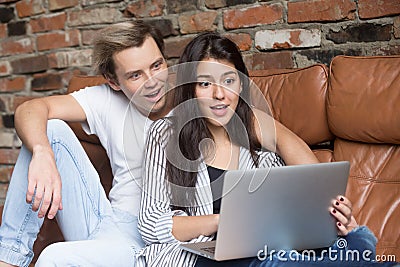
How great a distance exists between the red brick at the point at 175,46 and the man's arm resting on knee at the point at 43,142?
0.67 metres

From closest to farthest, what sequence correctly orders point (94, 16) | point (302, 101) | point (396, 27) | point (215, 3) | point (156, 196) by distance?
1. point (156, 196)
2. point (302, 101)
3. point (396, 27)
4. point (215, 3)
5. point (94, 16)

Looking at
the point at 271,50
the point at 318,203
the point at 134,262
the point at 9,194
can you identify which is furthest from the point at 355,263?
the point at 271,50

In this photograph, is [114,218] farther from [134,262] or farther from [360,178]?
[360,178]

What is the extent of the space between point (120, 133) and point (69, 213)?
271 mm

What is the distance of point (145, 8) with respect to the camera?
2516 mm

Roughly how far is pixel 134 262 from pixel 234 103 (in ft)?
1.58

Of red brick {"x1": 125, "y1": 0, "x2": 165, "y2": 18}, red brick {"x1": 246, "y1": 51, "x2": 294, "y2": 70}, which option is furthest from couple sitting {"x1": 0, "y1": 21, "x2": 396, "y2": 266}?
red brick {"x1": 125, "y1": 0, "x2": 165, "y2": 18}

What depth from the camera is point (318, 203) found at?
4.39 feet

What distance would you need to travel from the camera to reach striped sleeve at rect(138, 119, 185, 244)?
151 cm

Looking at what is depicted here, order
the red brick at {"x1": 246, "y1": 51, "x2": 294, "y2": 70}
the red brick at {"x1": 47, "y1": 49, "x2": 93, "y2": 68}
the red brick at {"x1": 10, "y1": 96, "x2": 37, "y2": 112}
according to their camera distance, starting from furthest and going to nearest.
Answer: the red brick at {"x1": 10, "y1": 96, "x2": 37, "y2": 112}, the red brick at {"x1": 47, "y1": 49, "x2": 93, "y2": 68}, the red brick at {"x1": 246, "y1": 51, "x2": 294, "y2": 70}

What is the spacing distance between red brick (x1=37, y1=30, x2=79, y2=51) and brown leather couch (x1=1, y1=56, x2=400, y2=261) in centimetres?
120

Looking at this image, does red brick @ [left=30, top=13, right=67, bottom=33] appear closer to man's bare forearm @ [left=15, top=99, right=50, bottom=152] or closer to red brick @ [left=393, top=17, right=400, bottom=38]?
man's bare forearm @ [left=15, top=99, right=50, bottom=152]

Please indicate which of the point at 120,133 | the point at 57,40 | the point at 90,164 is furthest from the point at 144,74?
the point at 57,40

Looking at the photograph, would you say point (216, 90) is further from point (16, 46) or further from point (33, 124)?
point (16, 46)
